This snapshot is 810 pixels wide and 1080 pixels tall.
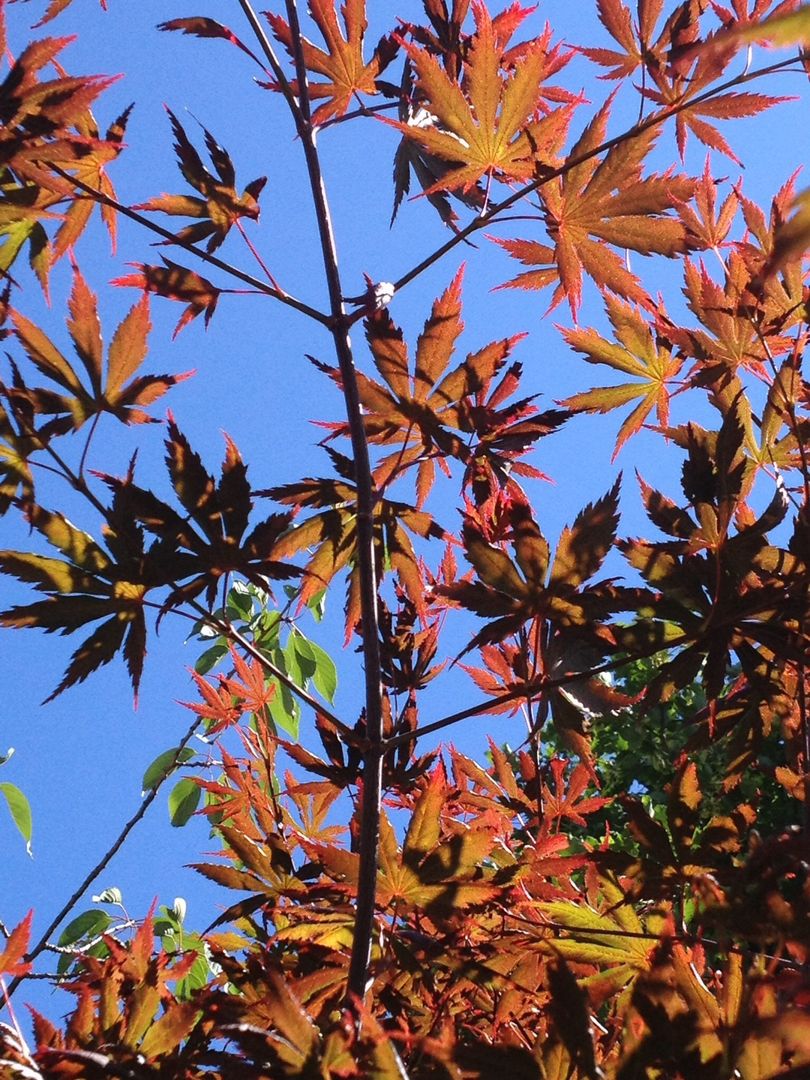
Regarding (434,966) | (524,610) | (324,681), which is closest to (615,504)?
(524,610)

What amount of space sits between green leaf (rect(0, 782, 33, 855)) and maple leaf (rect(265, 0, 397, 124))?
181 centimetres

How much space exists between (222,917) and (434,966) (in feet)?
0.95

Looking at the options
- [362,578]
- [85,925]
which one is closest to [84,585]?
[362,578]

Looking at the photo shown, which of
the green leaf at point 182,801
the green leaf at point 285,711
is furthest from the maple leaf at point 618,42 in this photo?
the green leaf at point 182,801

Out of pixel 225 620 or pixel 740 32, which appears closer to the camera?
pixel 740 32

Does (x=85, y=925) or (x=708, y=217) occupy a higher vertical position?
(x=708, y=217)

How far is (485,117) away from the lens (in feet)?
4.57

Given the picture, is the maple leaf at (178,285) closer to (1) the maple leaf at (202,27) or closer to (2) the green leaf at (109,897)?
(1) the maple leaf at (202,27)

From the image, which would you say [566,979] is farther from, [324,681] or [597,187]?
[324,681]

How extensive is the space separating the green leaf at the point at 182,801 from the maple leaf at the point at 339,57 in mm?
1754

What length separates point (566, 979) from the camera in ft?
2.71

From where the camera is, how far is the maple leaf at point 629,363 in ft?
5.38

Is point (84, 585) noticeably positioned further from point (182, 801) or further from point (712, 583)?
point (182, 801)

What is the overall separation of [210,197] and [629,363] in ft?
2.43
